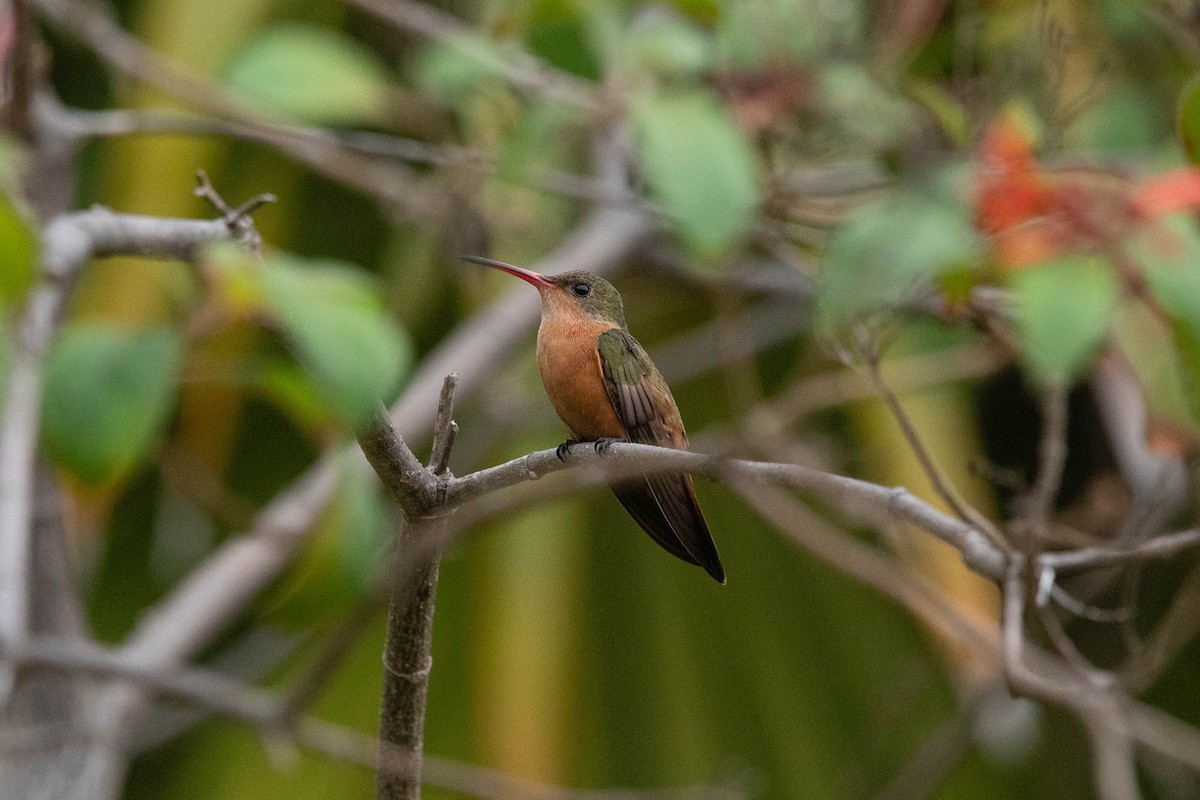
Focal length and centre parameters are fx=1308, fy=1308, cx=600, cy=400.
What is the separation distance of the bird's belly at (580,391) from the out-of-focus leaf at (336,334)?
1.61 ft

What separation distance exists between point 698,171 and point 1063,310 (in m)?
0.64

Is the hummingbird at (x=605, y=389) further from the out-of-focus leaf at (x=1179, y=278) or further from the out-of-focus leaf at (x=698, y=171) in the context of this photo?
the out-of-focus leaf at (x=1179, y=278)

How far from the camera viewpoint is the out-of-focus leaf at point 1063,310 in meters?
1.81

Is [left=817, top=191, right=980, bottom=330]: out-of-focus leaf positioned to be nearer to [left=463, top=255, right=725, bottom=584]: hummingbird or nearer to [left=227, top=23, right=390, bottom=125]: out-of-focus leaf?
[left=463, top=255, right=725, bottom=584]: hummingbird

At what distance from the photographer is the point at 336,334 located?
1.59 metres

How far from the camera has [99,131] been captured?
8.34 ft

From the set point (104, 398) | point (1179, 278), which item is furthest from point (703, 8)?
point (104, 398)

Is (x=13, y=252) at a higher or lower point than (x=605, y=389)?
higher

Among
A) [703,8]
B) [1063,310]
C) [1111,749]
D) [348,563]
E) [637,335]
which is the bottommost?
[1111,749]

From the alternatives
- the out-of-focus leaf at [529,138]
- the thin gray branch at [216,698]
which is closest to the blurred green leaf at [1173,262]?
the out-of-focus leaf at [529,138]

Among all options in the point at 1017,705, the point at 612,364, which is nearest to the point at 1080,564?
the point at 612,364

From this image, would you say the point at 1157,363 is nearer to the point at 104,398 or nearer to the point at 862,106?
the point at 862,106

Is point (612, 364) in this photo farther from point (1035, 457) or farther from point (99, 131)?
point (1035, 457)

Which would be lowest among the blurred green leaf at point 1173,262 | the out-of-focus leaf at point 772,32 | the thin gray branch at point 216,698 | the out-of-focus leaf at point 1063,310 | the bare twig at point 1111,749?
the bare twig at point 1111,749
